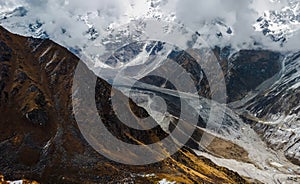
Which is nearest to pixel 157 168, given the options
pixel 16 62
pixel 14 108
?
pixel 14 108

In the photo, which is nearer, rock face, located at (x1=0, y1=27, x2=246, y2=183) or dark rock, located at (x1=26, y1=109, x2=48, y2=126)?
rock face, located at (x1=0, y1=27, x2=246, y2=183)

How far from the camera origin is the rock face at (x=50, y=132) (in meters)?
121

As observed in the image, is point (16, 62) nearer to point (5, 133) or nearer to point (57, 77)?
point (57, 77)

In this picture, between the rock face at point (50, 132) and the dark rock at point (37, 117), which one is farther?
the dark rock at point (37, 117)

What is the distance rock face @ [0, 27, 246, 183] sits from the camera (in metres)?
121

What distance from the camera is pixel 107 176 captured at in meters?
120

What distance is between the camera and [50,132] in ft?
461

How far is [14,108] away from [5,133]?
15144 mm

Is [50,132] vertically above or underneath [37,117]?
underneath

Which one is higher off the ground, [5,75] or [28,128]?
[5,75]

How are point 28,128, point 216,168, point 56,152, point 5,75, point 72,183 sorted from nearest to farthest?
point 72,183
point 56,152
point 28,128
point 5,75
point 216,168

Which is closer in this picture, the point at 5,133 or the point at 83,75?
the point at 5,133

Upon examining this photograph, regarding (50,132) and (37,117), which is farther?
(37,117)

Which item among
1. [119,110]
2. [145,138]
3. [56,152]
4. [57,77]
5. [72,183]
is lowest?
[72,183]
